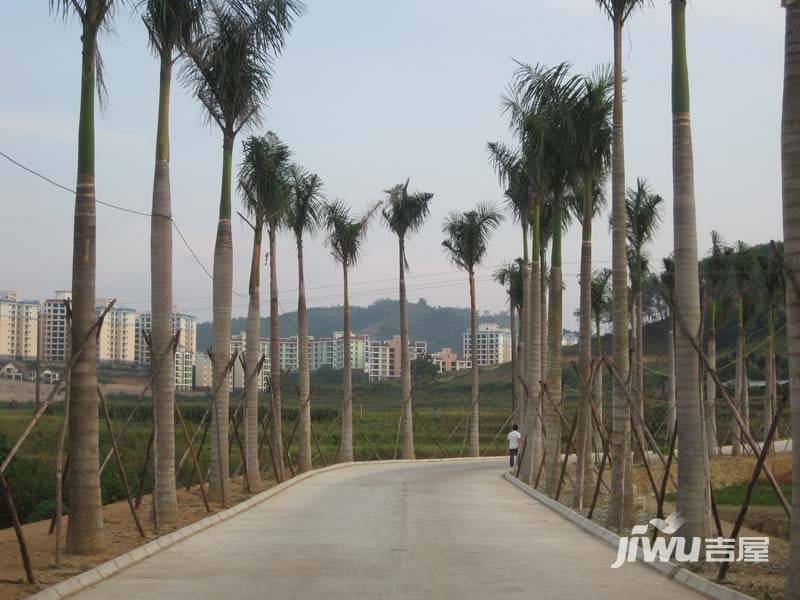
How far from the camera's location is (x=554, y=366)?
25672 mm

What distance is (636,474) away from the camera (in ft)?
113

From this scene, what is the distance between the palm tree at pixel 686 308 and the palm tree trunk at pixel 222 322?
10139 mm

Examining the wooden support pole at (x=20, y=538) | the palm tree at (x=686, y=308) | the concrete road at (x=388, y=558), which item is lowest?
the concrete road at (x=388, y=558)

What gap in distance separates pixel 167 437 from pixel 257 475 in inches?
363

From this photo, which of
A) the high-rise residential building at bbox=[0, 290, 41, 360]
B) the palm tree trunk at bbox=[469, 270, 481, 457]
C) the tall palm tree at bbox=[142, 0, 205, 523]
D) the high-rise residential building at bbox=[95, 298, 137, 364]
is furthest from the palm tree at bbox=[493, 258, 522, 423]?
the high-rise residential building at bbox=[95, 298, 137, 364]

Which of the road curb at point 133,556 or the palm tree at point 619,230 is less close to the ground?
the palm tree at point 619,230

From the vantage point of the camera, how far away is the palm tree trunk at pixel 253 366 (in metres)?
25.3

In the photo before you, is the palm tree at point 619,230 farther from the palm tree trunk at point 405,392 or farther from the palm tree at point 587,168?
the palm tree trunk at point 405,392

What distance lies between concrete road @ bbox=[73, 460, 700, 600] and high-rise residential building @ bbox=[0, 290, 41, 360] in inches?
4901

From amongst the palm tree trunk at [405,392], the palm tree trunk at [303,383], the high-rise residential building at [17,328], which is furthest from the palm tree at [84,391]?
the high-rise residential building at [17,328]

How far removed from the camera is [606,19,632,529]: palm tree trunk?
16.7 meters

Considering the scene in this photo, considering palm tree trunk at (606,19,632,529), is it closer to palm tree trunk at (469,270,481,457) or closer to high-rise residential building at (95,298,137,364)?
palm tree trunk at (469,270,481,457)

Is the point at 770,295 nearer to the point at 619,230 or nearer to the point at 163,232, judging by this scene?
the point at 619,230

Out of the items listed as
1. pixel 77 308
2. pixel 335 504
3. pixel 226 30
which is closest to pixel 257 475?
pixel 335 504
